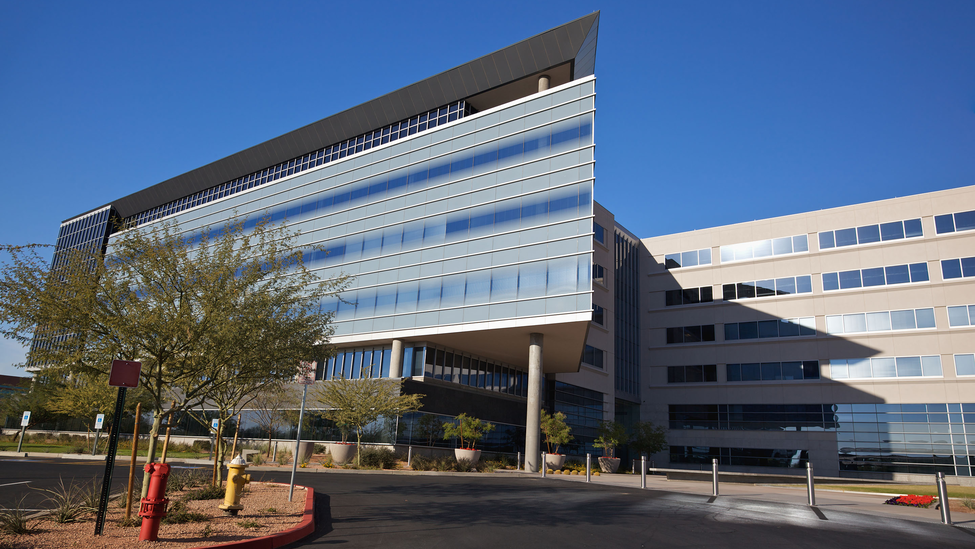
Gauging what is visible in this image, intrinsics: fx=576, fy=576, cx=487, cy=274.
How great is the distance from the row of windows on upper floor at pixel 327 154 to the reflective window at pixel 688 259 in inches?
1075

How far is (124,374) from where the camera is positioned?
340 inches

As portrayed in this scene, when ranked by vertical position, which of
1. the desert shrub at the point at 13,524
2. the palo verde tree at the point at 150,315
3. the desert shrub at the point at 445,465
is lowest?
the desert shrub at the point at 445,465

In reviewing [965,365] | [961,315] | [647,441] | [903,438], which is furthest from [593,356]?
[961,315]

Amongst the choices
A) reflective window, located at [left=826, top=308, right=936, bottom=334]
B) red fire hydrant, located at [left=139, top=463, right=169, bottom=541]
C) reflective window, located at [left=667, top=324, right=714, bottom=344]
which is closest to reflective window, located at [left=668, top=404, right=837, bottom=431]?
reflective window, located at [left=667, top=324, right=714, bottom=344]

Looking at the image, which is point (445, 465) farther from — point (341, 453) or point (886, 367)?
point (886, 367)

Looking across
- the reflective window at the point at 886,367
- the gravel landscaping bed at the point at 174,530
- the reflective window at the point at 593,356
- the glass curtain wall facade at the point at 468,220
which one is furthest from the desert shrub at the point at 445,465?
the reflective window at the point at 886,367

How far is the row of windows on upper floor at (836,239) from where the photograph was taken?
4466 cm

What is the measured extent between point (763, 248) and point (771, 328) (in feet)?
24.3

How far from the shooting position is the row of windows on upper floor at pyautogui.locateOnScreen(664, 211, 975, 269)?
1758 inches

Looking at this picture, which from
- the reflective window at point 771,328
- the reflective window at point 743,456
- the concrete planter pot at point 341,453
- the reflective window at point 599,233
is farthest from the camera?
the reflective window at point 599,233

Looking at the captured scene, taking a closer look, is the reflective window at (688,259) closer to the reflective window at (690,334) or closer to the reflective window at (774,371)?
the reflective window at (690,334)

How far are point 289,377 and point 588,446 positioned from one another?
37.9 m

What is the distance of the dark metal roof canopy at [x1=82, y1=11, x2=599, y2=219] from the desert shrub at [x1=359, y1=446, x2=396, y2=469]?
2619cm

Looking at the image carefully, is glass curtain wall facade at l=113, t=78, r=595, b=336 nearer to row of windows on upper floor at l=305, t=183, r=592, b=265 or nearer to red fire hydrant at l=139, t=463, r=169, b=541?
row of windows on upper floor at l=305, t=183, r=592, b=265
